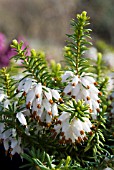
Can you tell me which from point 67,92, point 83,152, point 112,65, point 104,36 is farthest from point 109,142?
point 104,36

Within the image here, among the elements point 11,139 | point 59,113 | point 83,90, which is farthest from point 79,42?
point 11,139

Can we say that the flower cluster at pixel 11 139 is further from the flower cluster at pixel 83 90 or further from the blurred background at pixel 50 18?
the blurred background at pixel 50 18

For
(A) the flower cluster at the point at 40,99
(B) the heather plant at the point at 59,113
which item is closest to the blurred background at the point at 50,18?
(B) the heather plant at the point at 59,113

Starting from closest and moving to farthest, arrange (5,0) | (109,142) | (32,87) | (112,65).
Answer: (32,87) → (109,142) → (112,65) → (5,0)

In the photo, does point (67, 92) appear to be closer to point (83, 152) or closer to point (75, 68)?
point (75, 68)

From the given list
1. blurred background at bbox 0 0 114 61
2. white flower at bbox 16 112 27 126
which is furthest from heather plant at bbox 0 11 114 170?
blurred background at bbox 0 0 114 61

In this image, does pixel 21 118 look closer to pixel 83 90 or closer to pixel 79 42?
pixel 83 90
